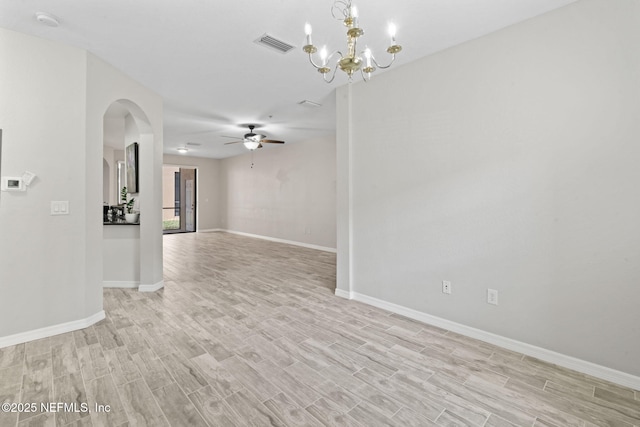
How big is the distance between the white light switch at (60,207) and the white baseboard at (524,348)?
3.39 metres

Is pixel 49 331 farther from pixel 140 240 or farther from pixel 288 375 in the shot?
pixel 288 375

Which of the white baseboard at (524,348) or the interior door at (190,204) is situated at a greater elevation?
the interior door at (190,204)

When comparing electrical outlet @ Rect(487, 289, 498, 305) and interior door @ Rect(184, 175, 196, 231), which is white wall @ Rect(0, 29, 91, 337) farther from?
interior door @ Rect(184, 175, 196, 231)

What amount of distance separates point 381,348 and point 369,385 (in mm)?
532

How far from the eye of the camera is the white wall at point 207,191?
10406 millimetres

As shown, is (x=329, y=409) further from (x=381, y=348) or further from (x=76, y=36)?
(x=76, y=36)

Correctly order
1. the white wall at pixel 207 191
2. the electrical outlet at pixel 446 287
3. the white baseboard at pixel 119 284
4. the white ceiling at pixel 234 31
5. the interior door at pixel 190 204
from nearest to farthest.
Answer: the white ceiling at pixel 234 31, the electrical outlet at pixel 446 287, the white baseboard at pixel 119 284, the white wall at pixel 207 191, the interior door at pixel 190 204

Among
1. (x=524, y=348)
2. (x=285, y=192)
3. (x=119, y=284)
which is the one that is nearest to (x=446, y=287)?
(x=524, y=348)

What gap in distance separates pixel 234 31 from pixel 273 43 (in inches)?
14.6

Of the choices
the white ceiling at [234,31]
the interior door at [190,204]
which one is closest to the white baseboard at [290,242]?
the interior door at [190,204]

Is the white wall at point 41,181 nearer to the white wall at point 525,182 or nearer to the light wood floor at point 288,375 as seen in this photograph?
the light wood floor at point 288,375

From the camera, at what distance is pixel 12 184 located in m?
2.51

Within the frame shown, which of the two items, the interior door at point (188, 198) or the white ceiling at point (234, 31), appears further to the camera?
the interior door at point (188, 198)

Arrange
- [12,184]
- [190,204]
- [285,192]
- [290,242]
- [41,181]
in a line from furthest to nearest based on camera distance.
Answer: [190,204] < [285,192] < [290,242] < [41,181] < [12,184]
